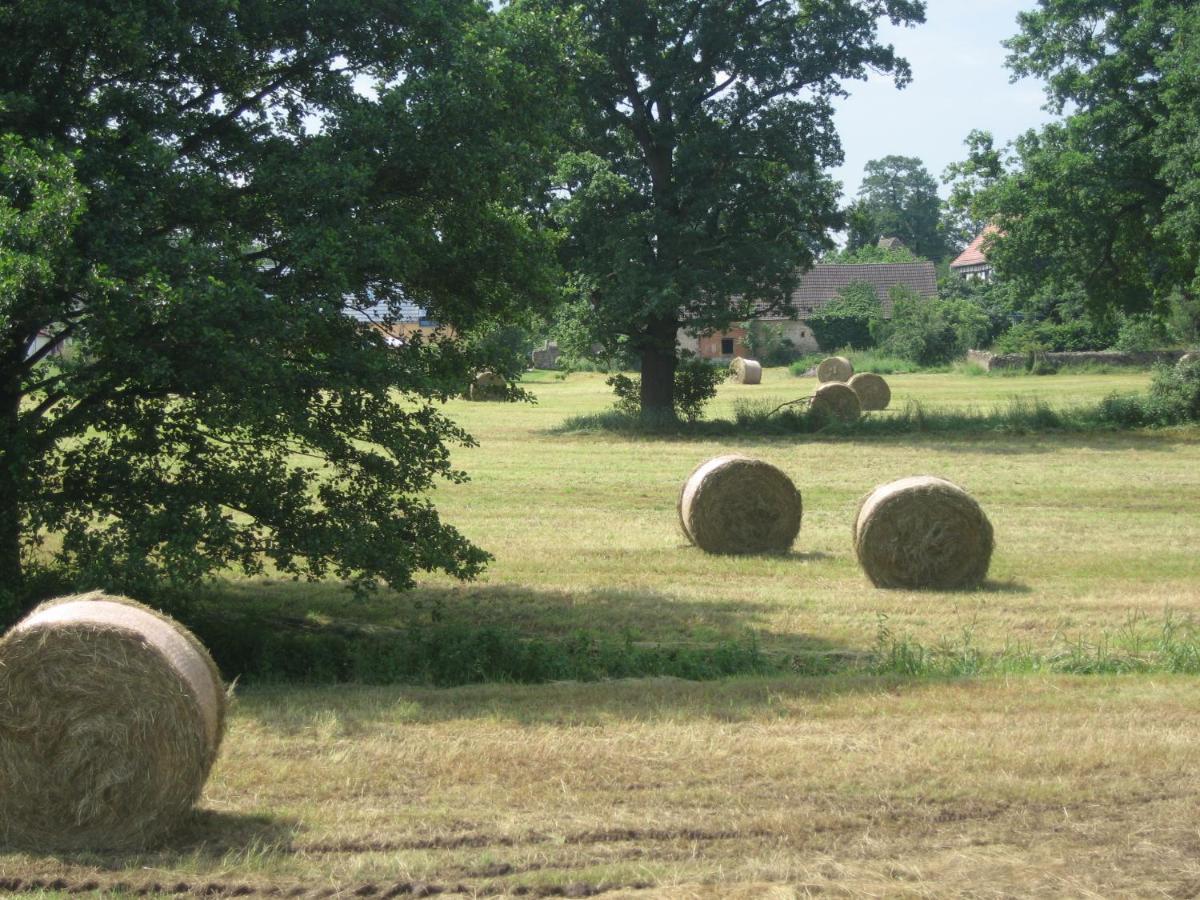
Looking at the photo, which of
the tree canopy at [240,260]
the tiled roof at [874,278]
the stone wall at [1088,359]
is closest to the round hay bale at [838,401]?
the tree canopy at [240,260]

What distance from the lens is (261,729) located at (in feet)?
30.9

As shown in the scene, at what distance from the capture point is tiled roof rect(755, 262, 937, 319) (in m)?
97.4

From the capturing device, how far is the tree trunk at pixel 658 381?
3681 centimetres

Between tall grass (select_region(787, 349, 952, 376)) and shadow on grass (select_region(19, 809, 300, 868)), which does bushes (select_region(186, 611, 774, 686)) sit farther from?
tall grass (select_region(787, 349, 952, 376))

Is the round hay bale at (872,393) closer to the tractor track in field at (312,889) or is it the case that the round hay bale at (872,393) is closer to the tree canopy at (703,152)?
the tree canopy at (703,152)

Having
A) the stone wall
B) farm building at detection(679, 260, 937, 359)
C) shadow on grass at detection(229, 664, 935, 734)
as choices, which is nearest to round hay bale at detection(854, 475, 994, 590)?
shadow on grass at detection(229, 664, 935, 734)

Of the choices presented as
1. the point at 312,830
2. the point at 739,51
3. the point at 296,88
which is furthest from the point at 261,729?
the point at 739,51

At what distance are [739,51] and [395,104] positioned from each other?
23929 millimetres

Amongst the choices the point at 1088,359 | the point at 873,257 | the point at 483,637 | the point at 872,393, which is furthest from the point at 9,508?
the point at 873,257

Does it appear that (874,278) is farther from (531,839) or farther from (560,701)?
(531,839)

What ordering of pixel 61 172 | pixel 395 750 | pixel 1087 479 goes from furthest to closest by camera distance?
1. pixel 1087 479
2. pixel 61 172
3. pixel 395 750

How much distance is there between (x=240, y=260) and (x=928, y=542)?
8387mm

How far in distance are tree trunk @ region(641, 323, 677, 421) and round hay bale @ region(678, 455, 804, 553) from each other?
18.5m

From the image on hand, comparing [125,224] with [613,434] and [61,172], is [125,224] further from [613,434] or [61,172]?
[613,434]
